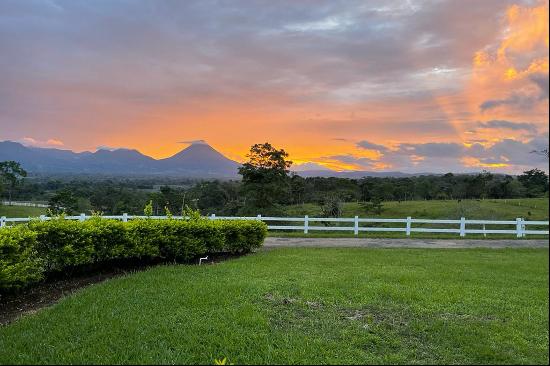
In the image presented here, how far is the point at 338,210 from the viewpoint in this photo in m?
35.7

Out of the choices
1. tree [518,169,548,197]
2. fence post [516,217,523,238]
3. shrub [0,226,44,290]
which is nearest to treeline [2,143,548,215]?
fence post [516,217,523,238]

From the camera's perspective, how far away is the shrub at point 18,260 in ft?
23.4

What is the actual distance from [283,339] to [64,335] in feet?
8.35

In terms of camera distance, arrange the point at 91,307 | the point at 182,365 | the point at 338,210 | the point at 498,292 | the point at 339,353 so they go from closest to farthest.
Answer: the point at 182,365 → the point at 339,353 → the point at 91,307 → the point at 498,292 → the point at 338,210

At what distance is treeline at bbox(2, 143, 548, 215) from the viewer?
34.3 m

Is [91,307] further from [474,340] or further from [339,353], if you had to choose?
[474,340]

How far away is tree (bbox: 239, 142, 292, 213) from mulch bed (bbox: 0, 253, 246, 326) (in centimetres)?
2234

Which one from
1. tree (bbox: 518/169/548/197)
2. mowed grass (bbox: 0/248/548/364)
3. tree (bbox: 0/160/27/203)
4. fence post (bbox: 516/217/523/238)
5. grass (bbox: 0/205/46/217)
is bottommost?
grass (bbox: 0/205/46/217)

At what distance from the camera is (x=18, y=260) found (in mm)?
7543

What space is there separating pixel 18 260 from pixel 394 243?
41.0ft

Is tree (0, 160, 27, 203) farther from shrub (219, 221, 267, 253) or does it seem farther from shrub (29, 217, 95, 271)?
shrub (29, 217, 95, 271)

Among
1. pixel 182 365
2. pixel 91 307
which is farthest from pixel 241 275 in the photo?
pixel 182 365

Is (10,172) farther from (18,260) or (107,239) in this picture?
(18,260)

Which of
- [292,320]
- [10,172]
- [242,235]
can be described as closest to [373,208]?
[242,235]
